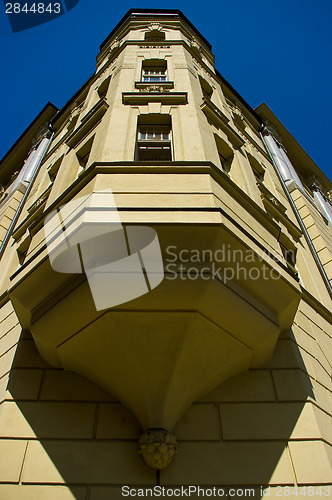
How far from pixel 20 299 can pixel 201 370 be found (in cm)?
306

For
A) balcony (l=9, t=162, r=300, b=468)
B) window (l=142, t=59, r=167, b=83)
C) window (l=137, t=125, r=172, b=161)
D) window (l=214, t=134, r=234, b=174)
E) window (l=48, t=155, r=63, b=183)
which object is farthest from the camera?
window (l=142, t=59, r=167, b=83)

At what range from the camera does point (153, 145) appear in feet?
28.9

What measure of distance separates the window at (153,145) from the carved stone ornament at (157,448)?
18.6 ft

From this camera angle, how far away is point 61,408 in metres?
5.68

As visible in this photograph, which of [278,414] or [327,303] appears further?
[327,303]

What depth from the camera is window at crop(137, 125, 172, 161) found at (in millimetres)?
8695

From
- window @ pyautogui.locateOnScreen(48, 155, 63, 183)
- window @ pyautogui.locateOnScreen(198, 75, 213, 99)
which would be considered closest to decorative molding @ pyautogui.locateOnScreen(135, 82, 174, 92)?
window @ pyautogui.locateOnScreen(198, 75, 213, 99)

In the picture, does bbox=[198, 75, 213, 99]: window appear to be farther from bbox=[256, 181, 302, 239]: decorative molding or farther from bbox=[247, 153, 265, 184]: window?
bbox=[256, 181, 302, 239]: decorative molding

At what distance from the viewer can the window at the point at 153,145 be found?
28.5 ft

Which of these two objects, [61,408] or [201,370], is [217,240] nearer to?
[201,370]

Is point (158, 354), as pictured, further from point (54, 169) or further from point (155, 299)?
point (54, 169)

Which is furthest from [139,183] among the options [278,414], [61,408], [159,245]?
[278,414]

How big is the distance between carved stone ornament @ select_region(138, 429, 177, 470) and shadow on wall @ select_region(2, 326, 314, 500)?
6.8 inches

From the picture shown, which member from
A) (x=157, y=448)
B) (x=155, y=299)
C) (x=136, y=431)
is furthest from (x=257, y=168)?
(x=157, y=448)
